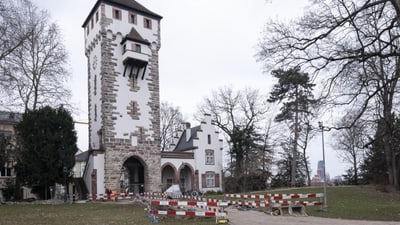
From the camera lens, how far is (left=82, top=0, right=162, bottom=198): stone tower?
31031 millimetres

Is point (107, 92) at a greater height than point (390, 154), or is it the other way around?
point (107, 92)

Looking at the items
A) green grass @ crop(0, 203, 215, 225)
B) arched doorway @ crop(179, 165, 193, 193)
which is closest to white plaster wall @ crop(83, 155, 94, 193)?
arched doorway @ crop(179, 165, 193, 193)

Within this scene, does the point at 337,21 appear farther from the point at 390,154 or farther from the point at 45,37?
the point at 45,37

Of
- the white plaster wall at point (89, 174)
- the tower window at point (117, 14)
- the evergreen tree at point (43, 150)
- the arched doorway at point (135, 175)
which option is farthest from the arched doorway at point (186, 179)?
the tower window at point (117, 14)

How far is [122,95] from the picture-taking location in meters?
32.2

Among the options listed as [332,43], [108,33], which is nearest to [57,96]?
[108,33]

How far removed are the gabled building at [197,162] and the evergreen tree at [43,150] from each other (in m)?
11.2

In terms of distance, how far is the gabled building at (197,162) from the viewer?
3856cm

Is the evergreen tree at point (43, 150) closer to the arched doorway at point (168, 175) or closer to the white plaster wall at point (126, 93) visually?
the white plaster wall at point (126, 93)

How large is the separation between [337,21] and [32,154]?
22507mm

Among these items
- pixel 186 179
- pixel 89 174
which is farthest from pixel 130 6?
pixel 186 179

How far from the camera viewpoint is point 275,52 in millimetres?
14984

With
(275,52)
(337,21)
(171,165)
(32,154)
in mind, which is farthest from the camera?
(171,165)

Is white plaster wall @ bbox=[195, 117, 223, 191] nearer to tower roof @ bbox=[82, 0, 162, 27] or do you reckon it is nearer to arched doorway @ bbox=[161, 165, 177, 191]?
arched doorway @ bbox=[161, 165, 177, 191]
